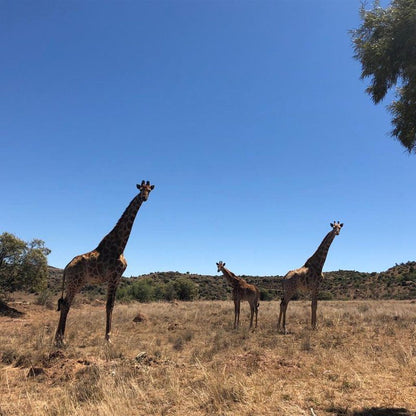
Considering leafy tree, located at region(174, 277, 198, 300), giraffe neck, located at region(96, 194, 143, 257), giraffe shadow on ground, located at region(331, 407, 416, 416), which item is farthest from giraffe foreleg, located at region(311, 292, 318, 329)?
leafy tree, located at region(174, 277, 198, 300)

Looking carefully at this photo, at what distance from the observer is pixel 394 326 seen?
1418 cm

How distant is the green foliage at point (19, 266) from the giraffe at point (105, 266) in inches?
533

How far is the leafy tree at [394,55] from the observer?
6.88m

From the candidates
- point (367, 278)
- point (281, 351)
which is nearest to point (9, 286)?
point (281, 351)

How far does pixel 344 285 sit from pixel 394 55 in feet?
175

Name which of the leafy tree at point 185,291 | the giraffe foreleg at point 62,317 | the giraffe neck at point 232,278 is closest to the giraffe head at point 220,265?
the giraffe neck at point 232,278

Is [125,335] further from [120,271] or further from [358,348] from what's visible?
[358,348]

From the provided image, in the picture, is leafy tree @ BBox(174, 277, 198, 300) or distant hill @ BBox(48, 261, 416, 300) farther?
A: distant hill @ BBox(48, 261, 416, 300)

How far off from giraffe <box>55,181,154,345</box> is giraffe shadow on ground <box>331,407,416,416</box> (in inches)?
280

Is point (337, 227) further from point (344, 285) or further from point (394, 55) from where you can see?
point (344, 285)

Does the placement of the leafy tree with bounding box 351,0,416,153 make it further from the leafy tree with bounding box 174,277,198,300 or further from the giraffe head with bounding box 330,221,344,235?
the leafy tree with bounding box 174,277,198,300

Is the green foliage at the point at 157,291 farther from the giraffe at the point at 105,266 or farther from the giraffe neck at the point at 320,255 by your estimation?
the giraffe at the point at 105,266

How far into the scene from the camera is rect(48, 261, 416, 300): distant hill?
4562cm

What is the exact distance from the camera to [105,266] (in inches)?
416
